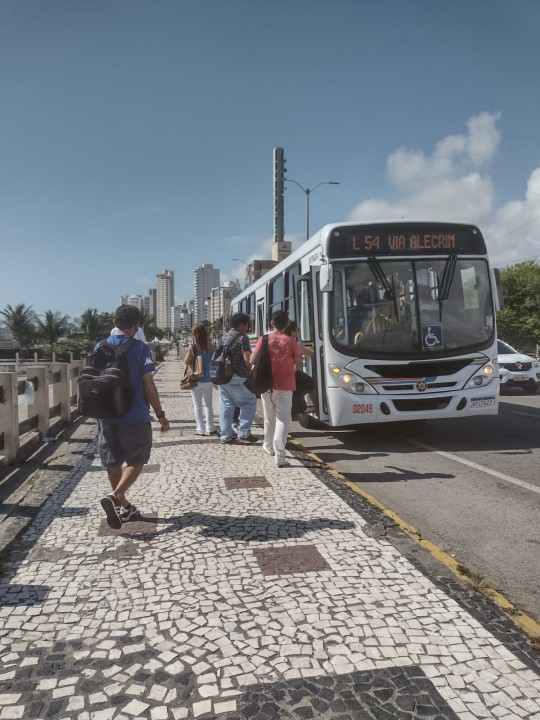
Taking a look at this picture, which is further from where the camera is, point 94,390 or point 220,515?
point 220,515

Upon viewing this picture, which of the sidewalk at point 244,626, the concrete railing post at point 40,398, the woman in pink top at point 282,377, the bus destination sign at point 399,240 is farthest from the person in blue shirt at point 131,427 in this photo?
the bus destination sign at point 399,240

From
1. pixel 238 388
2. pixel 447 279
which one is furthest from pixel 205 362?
pixel 447 279

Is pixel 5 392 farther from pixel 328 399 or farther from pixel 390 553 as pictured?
pixel 390 553

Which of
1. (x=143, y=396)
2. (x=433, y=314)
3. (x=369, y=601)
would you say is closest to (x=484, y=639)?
(x=369, y=601)

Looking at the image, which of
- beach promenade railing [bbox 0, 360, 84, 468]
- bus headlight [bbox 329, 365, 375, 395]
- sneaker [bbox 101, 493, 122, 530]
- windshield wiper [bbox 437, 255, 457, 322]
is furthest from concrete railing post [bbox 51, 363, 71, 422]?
windshield wiper [bbox 437, 255, 457, 322]

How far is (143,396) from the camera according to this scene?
459 cm

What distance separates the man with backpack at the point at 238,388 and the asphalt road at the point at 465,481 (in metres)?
1.04

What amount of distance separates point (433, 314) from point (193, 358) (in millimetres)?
3668

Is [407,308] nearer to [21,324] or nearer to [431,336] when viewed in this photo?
[431,336]

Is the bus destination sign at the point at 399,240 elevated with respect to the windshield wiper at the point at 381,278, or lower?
elevated

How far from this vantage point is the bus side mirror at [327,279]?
25.7 feet

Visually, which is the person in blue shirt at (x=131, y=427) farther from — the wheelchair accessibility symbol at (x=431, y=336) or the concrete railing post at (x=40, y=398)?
the wheelchair accessibility symbol at (x=431, y=336)

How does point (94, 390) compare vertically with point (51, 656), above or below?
above

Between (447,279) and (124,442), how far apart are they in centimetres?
552
